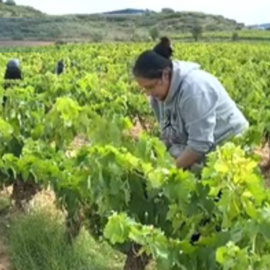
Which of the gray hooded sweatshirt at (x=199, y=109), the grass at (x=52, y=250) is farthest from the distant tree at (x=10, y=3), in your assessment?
the gray hooded sweatshirt at (x=199, y=109)

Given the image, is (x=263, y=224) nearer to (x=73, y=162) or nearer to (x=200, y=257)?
(x=200, y=257)

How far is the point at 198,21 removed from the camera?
9044cm

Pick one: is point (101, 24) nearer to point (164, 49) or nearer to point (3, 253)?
point (3, 253)

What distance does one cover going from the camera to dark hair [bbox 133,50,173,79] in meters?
4.18

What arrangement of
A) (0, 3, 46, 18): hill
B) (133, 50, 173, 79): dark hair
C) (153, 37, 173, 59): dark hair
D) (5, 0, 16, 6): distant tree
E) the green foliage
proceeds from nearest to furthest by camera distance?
the green foliage < (133, 50, 173, 79): dark hair < (153, 37, 173, 59): dark hair < (0, 3, 46, 18): hill < (5, 0, 16, 6): distant tree

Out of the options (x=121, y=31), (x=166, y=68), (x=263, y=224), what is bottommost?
(x=121, y=31)

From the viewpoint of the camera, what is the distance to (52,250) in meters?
5.36

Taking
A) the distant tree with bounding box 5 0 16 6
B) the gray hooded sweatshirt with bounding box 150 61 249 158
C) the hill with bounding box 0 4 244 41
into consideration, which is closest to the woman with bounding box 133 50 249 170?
the gray hooded sweatshirt with bounding box 150 61 249 158

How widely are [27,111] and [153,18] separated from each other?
8909cm

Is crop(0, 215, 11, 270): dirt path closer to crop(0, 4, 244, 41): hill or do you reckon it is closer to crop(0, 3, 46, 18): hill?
crop(0, 4, 244, 41): hill

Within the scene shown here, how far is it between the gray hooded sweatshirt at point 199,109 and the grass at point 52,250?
128cm

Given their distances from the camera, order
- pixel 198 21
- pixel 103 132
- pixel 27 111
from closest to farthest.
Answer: pixel 103 132 → pixel 27 111 → pixel 198 21

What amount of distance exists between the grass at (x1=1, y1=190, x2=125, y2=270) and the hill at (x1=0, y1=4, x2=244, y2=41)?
63.3 m

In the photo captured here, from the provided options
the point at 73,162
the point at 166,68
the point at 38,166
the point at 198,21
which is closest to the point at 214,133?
→ the point at 166,68
